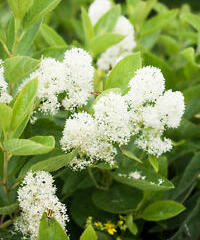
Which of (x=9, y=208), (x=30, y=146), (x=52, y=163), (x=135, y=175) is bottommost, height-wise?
(x=135, y=175)

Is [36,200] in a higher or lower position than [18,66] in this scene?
lower

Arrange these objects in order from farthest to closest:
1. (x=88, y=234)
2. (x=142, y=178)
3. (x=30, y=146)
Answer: (x=142, y=178) < (x=88, y=234) < (x=30, y=146)

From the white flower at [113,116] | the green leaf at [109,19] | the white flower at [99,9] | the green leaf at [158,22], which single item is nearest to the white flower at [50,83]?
the white flower at [113,116]

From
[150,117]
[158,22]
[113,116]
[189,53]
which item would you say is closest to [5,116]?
[113,116]

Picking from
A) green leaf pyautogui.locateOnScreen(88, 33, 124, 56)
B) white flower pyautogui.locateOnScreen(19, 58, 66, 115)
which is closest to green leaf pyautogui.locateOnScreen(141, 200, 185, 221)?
white flower pyautogui.locateOnScreen(19, 58, 66, 115)

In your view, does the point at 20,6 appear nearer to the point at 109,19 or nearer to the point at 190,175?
the point at 109,19

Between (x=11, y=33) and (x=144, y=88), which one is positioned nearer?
(x=144, y=88)
